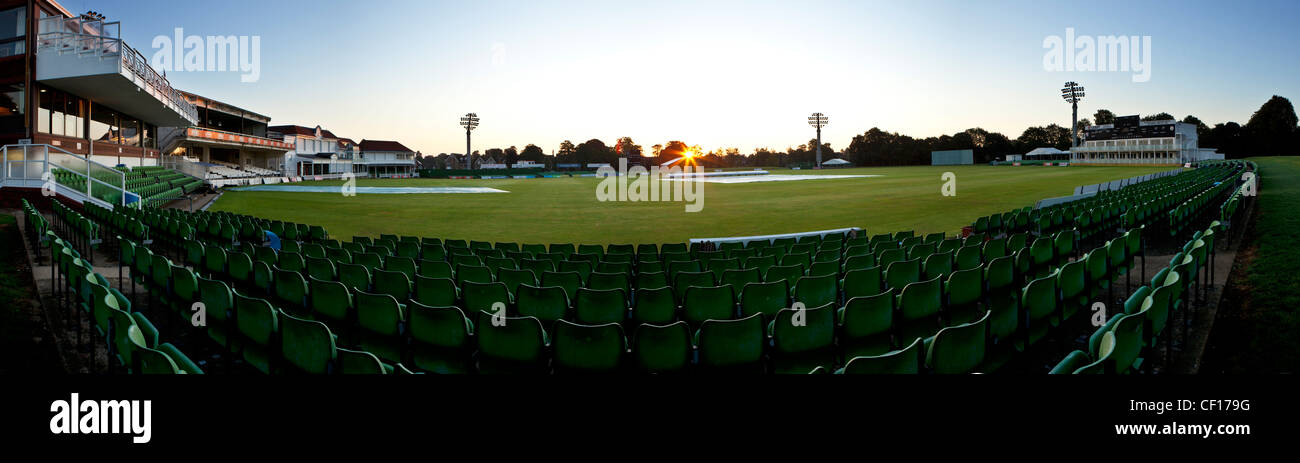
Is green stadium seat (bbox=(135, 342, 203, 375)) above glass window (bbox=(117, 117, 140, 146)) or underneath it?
underneath

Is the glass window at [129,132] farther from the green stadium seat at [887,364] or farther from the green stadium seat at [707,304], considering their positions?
the green stadium seat at [887,364]

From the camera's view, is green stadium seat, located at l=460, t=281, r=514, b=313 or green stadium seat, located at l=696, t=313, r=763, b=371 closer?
green stadium seat, located at l=696, t=313, r=763, b=371

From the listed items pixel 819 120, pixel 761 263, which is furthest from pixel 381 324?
pixel 819 120

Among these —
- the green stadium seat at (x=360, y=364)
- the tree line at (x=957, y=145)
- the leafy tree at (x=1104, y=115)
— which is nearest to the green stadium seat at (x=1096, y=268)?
the green stadium seat at (x=360, y=364)

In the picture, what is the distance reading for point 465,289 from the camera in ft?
19.8

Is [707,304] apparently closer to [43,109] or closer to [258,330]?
[258,330]

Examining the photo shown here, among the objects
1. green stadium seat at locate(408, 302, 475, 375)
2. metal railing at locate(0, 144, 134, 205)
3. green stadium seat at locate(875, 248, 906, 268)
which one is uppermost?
metal railing at locate(0, 144, 134, 205)

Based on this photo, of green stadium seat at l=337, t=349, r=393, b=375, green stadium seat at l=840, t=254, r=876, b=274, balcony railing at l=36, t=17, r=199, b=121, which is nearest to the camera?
green stadium seat at l=337, t=349, r=393, b=375

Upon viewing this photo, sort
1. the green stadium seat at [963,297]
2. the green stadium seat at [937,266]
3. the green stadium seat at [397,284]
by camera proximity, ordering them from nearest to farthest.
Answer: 1. the green stadium seat at [963,297]
2. the green stadium seat at [397,284]
3. the green stadium seat at [937,266]

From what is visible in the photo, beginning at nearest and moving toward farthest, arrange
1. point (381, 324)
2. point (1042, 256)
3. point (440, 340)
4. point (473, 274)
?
point (440, 340) → point (381, 324) → point (473, 274) → point (1042, 256)

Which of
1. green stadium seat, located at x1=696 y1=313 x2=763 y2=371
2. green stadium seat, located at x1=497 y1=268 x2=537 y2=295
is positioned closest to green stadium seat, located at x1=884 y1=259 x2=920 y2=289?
green stadium seat, located at x1=696 y1=313 x2=763 y2=371

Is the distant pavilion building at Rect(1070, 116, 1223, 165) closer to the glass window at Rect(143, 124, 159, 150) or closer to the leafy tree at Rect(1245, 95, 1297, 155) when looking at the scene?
the leafy tree at Rect(1245, 95, 1297, 155)

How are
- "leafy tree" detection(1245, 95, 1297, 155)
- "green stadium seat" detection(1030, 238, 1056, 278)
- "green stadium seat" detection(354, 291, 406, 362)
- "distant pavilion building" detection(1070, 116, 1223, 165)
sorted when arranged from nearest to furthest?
"green stadium seat" detection(354, 291, 406, 362)
"green stadium seat" detection(1030, 238, 1056, 278)
"distant pavilion building" detection(1070, 116, 1223, 165)
"leafy tree" detection(1245, 95, 1297, 155)
